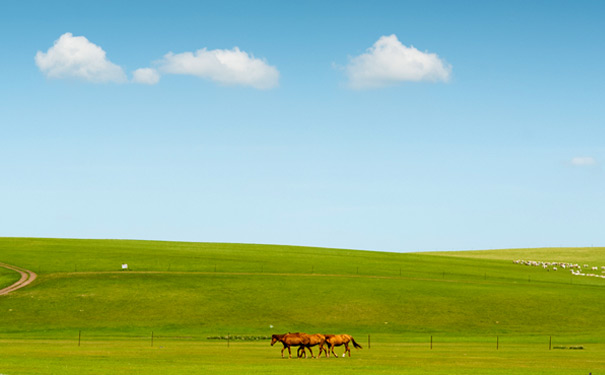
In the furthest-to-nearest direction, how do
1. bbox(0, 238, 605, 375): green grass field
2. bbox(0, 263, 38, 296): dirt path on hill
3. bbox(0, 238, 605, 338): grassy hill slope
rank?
bbox(0, 263, 38, 296): dirt path on hill
bbox(0, 238, 605, 338): grassy hill slope
bbox(0, 238, 605, 375): green grass field

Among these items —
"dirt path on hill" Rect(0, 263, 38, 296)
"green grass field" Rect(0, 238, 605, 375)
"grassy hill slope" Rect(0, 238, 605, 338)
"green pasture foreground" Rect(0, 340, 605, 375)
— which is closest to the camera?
"green pasture foreground" Rect(0, 340, 605, 375)

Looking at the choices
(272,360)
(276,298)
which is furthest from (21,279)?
(272,360)

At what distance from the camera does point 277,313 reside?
9444cm

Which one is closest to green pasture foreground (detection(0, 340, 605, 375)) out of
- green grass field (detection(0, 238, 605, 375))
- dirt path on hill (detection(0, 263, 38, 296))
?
green grass field (detection(0, 238, 605, 375))

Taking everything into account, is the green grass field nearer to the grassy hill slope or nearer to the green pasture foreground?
the green pasture foreground

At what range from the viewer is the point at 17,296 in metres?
99.8

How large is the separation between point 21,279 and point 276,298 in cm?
3893

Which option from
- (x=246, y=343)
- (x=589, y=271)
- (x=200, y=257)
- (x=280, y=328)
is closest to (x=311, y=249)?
(x=200, y=257)

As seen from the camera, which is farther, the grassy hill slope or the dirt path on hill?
the dirt path on hill

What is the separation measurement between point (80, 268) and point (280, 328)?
146 ft

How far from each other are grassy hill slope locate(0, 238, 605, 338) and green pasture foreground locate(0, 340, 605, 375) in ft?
59.5

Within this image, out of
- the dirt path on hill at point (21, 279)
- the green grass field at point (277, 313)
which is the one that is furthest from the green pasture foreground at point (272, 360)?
the dirt path on hill at point (21, 279)

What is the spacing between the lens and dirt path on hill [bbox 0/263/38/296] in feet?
340

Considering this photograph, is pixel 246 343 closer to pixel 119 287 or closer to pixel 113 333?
pixel 113 333
